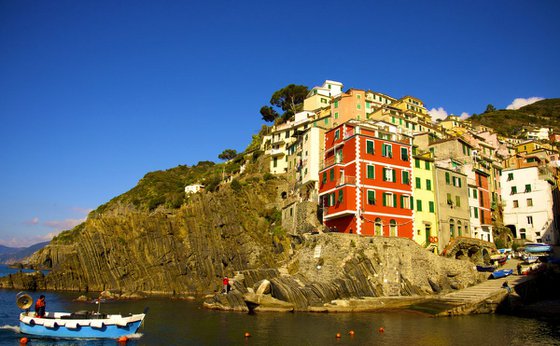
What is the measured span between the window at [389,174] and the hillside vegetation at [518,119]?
10694cm

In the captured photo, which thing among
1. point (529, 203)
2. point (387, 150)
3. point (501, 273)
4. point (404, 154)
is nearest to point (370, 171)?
point (387, 150)

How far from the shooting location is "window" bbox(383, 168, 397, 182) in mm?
50581

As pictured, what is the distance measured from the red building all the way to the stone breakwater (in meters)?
3.66

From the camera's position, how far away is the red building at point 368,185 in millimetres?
48156

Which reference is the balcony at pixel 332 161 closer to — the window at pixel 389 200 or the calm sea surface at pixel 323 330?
the window at pixel 389 200

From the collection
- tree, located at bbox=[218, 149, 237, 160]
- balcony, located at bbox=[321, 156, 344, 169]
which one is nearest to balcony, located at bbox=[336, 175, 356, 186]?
balcony, located at bbox=[321, 156, 344, 169]

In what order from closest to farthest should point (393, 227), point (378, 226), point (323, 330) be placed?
point (323, 330)
point (378, 226)
point (393, 227)

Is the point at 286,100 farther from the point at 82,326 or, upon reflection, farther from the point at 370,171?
the point at 82,326

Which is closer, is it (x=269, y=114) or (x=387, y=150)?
(x=387, y=150)

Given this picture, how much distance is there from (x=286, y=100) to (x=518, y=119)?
10626cm

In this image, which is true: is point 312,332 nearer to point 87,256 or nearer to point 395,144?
point 395,144

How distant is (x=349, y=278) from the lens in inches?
1661

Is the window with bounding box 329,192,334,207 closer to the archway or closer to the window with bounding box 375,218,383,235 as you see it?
the window with bounding box 375,218,383,235

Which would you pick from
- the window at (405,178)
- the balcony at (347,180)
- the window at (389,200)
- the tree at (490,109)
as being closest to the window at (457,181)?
the window at (405,178)
